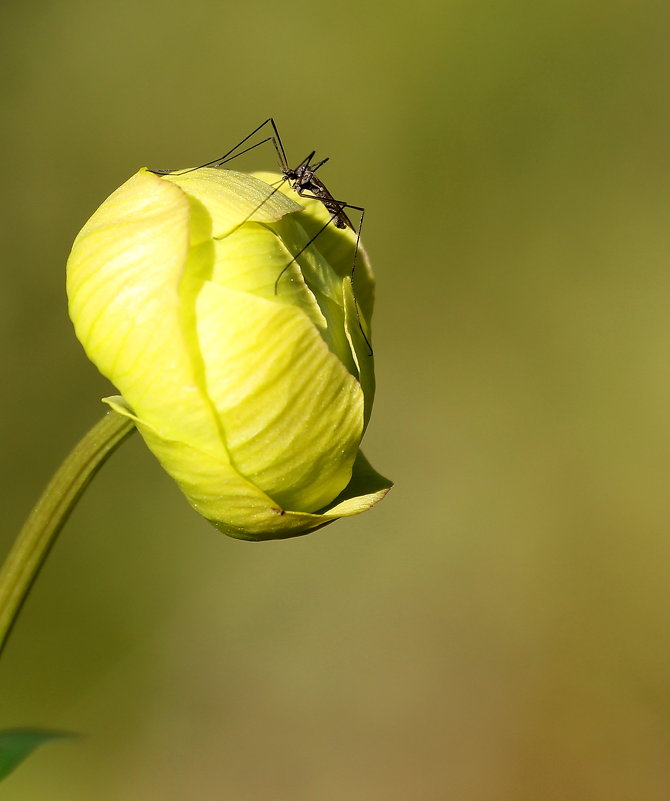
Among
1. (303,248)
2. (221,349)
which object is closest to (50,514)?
(221,349)

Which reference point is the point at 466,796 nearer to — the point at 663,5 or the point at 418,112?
the point at 418,112

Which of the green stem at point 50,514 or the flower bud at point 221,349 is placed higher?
the flower bud at point 221,349

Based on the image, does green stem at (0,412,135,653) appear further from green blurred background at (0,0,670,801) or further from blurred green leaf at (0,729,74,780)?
green blurred background at (0,0,670,801)

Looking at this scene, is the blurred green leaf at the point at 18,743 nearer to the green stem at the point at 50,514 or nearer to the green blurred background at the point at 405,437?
the green stem at the point at 50,514

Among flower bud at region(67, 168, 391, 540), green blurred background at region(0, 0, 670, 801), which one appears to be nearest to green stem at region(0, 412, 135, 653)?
flower bud at region(67, 168, 391, 540)

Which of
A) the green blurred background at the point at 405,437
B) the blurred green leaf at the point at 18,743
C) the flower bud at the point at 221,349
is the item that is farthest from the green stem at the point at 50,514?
the green blurred background at the point at 405,437

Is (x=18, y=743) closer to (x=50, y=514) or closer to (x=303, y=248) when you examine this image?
(x=50, y=514)
